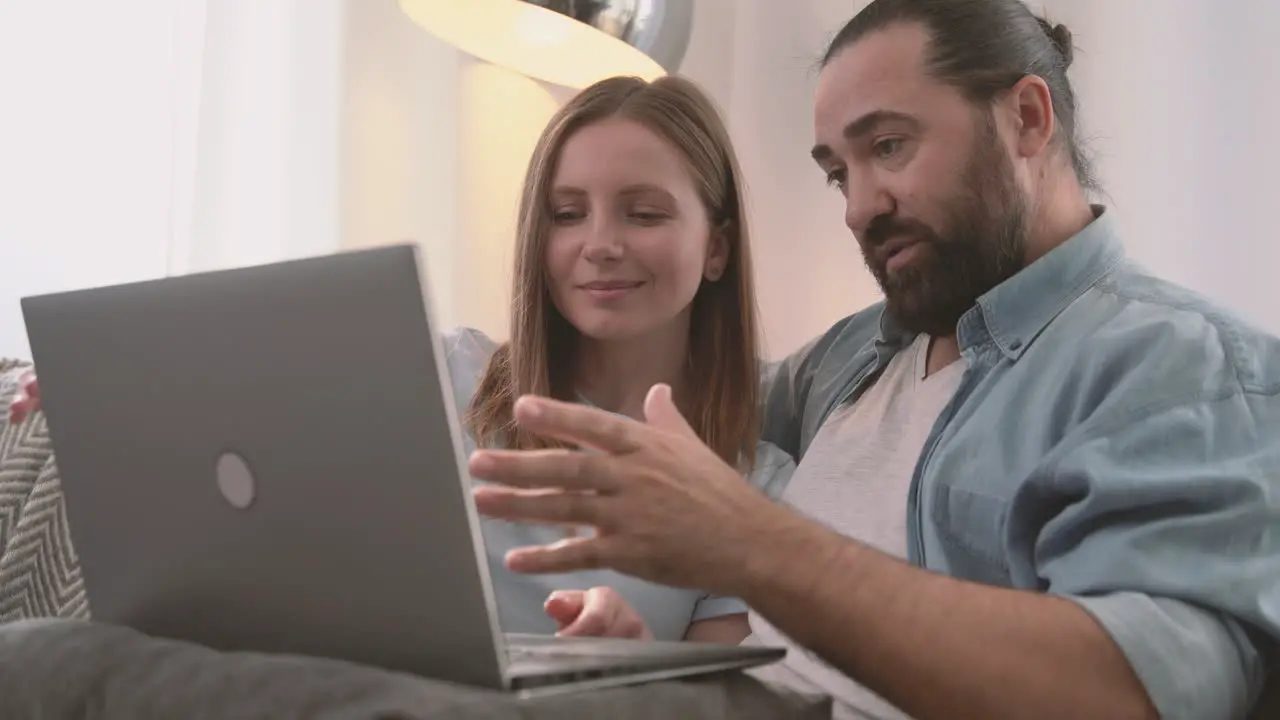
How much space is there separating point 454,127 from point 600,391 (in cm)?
68

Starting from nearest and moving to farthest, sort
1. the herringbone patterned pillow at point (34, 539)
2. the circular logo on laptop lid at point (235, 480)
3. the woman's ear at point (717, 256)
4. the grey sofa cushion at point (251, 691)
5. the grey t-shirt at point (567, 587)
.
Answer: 1. the grey sofa cushion at point (251, 691)
2. the circular logo on laptop lid at point (235, 480)
3. the herringbone patterned pillow at point (34, 539)
4. the grey t-shirt at point (567, 587)
5. the woman's ear at point (717, 256)

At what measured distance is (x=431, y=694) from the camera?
540 mm

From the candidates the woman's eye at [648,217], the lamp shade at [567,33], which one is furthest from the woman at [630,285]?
the lamp shade at [567,33]

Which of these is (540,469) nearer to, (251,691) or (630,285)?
(251,691)

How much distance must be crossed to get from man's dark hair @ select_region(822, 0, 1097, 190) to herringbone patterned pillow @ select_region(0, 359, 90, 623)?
0.91 m

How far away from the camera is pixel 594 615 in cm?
99

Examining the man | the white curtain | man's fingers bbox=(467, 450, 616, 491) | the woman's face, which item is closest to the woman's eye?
the woman's face

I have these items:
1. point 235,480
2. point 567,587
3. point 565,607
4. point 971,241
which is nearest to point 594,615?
point 565,607

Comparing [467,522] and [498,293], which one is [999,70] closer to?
[467,522]

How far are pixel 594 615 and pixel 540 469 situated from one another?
354 millimetres

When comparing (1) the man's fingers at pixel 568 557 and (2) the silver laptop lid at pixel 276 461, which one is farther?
(1) the man's fingers at pixel 568 557

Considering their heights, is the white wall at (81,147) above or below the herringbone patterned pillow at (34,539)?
above

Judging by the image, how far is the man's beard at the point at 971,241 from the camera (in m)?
1.14

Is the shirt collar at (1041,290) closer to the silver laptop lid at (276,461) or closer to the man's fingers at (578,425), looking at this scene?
the man's fingers at (578,425)
